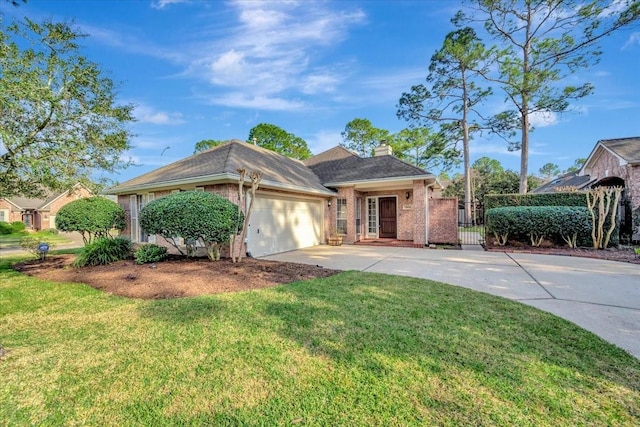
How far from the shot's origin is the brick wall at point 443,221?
12.8 metres

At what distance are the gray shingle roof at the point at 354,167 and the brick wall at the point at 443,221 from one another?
6.94 ft

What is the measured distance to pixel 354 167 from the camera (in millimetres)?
14836

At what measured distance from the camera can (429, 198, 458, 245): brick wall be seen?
42.0 feet

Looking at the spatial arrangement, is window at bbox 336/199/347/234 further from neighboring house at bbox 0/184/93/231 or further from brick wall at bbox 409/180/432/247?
neighboring house at bbox 0/184/93/231

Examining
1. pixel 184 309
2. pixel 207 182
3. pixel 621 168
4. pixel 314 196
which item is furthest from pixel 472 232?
pixel 184 309

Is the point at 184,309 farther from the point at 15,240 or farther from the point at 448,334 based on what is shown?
the point at 15,240

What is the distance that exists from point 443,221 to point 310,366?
11949mm

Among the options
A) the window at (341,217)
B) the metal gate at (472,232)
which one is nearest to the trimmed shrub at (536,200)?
the metal gate at (472,232)

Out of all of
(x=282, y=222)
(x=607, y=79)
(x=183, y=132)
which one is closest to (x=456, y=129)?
(x=607, y=79)

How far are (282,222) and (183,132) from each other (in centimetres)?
808

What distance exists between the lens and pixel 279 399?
2289 mm

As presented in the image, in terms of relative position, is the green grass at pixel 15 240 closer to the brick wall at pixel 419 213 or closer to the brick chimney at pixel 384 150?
the brick chimney at pixel 384 150

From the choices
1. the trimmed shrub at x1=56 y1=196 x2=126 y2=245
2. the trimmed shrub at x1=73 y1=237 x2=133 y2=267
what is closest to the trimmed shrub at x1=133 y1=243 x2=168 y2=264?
the trimmed shrub at x1=73 y1=237 x2=133 y2=267

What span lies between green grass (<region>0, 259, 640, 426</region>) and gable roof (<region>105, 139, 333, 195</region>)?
528cm
